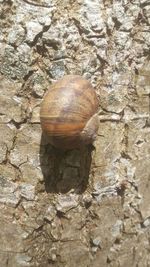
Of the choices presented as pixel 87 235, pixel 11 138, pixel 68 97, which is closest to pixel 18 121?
pixel 11 138

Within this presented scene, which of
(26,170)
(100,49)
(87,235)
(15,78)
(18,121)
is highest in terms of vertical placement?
(100,49)

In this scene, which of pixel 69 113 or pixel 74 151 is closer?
pixel 69 113

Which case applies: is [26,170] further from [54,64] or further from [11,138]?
[54,64]
